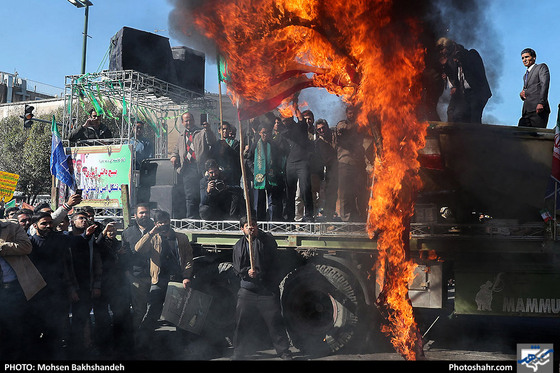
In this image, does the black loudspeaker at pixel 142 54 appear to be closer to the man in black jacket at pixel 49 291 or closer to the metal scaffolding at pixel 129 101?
the metal scaffolding at pixel 129 101

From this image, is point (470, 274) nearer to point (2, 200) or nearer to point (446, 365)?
point (446, 365)

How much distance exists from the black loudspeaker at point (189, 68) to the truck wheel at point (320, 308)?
6.61 m

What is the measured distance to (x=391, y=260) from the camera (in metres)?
6.47

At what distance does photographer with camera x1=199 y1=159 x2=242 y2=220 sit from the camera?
8023 millimetres

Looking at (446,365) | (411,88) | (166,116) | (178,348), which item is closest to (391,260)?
(446,365)

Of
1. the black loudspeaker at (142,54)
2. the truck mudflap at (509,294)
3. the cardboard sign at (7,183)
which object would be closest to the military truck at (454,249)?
the truck mudflap at (509,294)

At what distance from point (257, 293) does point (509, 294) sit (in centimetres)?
332

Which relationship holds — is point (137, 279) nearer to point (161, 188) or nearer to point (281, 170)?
point (161, 188)

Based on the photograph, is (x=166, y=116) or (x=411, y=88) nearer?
(x=411, y=88)

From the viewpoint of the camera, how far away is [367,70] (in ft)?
22.2

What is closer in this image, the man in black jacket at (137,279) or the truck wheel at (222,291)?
the man in black jacket at (137,279)

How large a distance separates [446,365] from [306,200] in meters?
3.47

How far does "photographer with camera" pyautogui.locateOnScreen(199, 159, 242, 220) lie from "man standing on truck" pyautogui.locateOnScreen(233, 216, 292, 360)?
158cm

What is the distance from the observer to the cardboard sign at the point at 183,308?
710 cm
